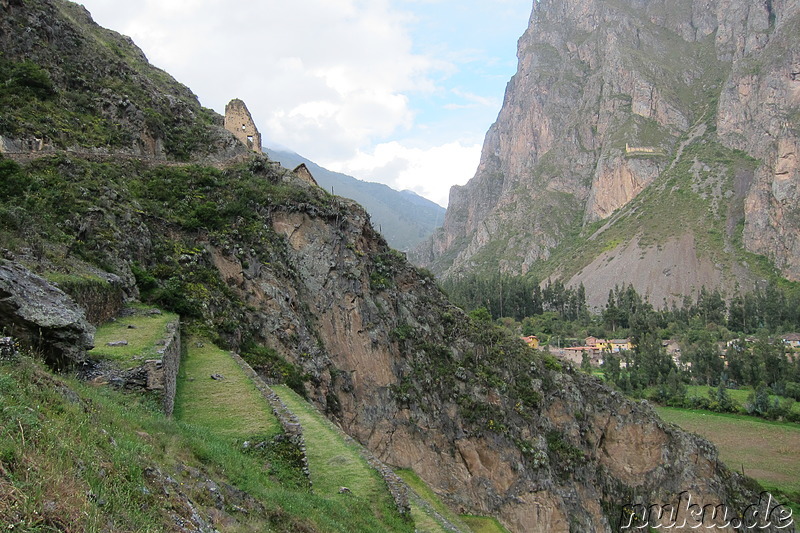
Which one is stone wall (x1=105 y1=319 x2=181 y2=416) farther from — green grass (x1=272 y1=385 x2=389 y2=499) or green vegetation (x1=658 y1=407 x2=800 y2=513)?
green vegetation (x1=658 y1=407 x2=800 y2=513)

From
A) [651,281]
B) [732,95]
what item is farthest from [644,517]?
[732,95]

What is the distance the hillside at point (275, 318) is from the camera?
9905 mm

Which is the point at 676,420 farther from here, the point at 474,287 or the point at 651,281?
the point at 651,281

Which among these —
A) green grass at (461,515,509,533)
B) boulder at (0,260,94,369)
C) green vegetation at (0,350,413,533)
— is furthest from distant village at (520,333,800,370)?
boulder at (0,260,94,369)

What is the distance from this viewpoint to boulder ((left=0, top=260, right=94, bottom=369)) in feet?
25.9

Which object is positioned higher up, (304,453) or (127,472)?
(127,472)

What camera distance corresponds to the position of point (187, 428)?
9.40 m

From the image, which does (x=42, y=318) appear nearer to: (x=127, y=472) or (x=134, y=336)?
(x=127, y=472)

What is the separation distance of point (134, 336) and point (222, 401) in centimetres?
289

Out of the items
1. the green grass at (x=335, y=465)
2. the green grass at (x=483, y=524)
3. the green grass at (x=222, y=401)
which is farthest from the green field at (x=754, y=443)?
the green grass at (x=222, y=401)

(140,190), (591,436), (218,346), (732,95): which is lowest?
(591,436)

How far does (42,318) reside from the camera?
8250 millimetres

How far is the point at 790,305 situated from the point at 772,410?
192 ft

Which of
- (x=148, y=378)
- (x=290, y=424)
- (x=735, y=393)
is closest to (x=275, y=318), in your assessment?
(x=148, y=378)
